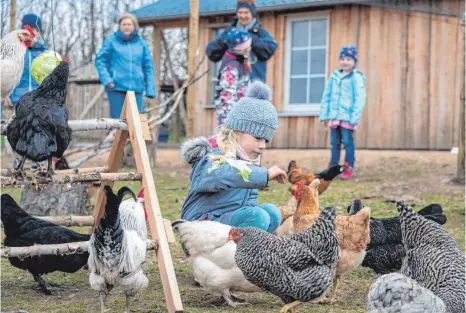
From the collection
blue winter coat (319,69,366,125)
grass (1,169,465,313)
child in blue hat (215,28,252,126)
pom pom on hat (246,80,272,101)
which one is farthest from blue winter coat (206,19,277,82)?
pom pom on hat (246,80,272,101)

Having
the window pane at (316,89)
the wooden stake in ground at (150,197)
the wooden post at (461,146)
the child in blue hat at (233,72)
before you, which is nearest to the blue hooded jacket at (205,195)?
the wooden stake in ground at (150,197)

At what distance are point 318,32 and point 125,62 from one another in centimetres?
630

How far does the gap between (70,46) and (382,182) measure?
1324cm

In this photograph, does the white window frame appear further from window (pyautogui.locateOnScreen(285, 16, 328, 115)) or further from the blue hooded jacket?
the blue hooded jacket

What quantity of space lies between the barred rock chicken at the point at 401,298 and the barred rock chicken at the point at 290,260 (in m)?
0.72

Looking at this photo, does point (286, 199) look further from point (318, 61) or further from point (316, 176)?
point (318, 61)

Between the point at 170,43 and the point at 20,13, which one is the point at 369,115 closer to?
the point at 20,13

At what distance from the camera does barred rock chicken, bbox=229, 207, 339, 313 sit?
4.04 metres

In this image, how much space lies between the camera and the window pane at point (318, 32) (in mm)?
13781

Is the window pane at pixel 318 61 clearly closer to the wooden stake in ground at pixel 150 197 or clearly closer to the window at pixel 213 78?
the window at pixel 213 78

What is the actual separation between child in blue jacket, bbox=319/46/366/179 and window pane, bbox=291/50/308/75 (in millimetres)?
3638

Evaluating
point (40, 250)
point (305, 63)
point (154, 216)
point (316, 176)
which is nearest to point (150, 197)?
point (154, 216)

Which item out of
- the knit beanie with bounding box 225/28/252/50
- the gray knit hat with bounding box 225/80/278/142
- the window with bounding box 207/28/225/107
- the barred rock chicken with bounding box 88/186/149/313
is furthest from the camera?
the window with bounding box 207/28/225/107

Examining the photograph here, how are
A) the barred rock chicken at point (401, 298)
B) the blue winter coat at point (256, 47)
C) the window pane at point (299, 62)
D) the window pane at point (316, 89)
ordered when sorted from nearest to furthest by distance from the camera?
the barred rock chicken at point (401, 298) < the blue winter coat at point (256, 47) < the window pane at point (316, 89) < the window pane at point (299, 62)
